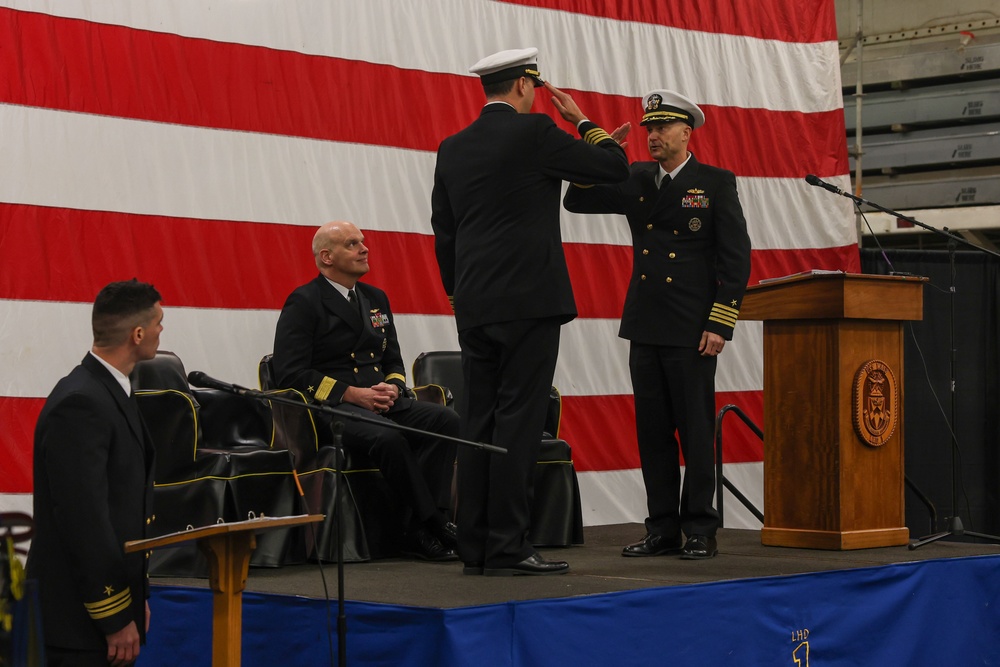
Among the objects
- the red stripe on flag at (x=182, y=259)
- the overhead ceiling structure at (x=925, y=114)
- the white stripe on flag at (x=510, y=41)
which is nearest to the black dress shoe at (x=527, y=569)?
the red stripe on flag at (x=182, y=259)

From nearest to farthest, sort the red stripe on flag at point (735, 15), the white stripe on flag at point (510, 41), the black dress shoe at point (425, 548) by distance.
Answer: the black dress shoe at point (425, 548) < the white stripe on flag at point (510, 41) < the red stripe on flag at point (735, 15)

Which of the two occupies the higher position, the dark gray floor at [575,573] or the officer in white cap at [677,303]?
the officer in white cap at [677,303]

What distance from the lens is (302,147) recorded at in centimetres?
495

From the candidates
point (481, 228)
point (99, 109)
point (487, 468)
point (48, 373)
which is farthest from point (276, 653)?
point (99, 109)

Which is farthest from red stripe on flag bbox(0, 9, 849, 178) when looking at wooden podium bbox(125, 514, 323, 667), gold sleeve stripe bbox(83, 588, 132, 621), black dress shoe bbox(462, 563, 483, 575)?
gold sleeve stripe bbox(83, 588, 132, 621)

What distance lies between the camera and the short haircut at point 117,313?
7.93 feet

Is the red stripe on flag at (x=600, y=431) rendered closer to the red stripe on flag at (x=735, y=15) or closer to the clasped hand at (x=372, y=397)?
the clasped hand at (x=372, y=397)

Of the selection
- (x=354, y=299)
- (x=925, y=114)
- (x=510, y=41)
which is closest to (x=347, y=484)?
(x=354, y=299)

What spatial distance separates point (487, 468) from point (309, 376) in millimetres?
1004

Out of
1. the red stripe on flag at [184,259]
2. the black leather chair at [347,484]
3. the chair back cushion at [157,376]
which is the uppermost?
the red stripe on flag at [184,259]

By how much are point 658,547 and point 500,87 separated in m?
1.58

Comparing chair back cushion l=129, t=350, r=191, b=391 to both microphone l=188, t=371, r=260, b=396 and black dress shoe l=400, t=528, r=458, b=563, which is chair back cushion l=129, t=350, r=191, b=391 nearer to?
black dress shoe l=400, t=528, r=458, b=563

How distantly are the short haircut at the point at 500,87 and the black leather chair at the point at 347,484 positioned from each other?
1.23 meters

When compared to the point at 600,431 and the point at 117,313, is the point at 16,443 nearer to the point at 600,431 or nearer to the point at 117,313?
the point at 117,313
